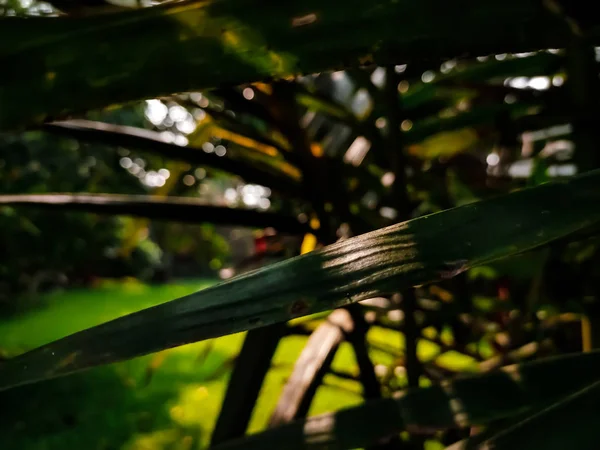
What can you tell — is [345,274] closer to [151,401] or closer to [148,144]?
[148,144]

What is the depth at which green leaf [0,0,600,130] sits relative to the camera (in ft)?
0.41

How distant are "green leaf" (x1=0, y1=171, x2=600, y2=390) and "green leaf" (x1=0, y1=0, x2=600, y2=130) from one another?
46 millimetres

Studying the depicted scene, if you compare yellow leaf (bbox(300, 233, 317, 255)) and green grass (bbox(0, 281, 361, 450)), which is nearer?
yellow leaf (bbox(300, 233, 317, 255))

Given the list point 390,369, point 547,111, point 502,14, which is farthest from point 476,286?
point 502,14

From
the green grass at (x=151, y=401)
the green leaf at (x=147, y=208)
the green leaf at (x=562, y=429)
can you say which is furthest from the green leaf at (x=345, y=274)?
the green grass at (x=151, y=401)

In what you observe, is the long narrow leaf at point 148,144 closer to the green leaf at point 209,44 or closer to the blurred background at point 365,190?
the blurred background at point 365,190

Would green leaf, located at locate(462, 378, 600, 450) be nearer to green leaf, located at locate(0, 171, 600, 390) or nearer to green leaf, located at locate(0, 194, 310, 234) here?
green leaf, located at locate(0, 171, 600, 390)

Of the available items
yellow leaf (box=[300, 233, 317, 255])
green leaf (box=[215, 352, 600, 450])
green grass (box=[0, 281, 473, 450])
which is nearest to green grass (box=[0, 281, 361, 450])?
green grass (box=[0, 281, 473, 450])

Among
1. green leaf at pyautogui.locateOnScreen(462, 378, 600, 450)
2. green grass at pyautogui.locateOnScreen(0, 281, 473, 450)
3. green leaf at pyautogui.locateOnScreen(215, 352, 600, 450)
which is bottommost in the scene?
green leaf at pyautogui.locateOnScreen(462, 378, 600, 450)

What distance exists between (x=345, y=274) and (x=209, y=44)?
0.23 ft

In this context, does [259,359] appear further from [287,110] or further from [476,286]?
[476,286]

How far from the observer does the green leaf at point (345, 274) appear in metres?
0.13

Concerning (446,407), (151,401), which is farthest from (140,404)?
(446,407)

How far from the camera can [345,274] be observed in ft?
0.45
